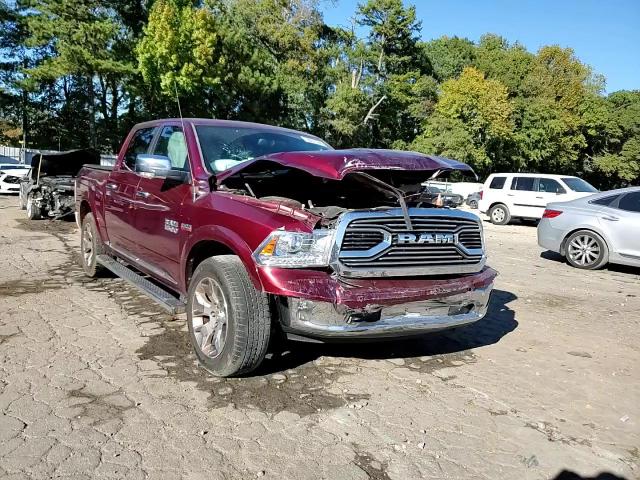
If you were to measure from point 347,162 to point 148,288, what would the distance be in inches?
89.3

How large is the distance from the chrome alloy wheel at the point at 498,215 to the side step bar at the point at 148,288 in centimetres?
1519

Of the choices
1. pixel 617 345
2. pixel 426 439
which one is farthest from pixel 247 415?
pixel 617 345

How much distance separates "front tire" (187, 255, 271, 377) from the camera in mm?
3473

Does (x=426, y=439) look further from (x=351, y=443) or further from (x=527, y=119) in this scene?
(x=527, y=119)

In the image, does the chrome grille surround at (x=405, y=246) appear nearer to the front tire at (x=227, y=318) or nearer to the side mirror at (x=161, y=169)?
the front tire at (x=227, y=318)

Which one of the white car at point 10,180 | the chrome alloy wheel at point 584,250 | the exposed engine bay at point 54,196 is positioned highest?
the chrome alloy wheel at point 584,250

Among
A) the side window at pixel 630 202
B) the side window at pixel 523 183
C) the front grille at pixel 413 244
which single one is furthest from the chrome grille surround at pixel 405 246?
the side window at pixel 523 183

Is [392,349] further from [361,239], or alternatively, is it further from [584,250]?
[584,250]

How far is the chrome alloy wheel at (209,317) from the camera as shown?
371cm

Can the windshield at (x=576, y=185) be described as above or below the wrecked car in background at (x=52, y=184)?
above

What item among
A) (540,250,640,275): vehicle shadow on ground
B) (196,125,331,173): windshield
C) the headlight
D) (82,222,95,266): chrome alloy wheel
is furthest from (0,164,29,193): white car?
the headlight

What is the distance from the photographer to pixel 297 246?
338cm

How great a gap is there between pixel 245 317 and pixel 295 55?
1727 inches

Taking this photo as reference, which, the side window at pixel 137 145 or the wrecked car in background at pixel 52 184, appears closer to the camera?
the side window at pixel 137 145
